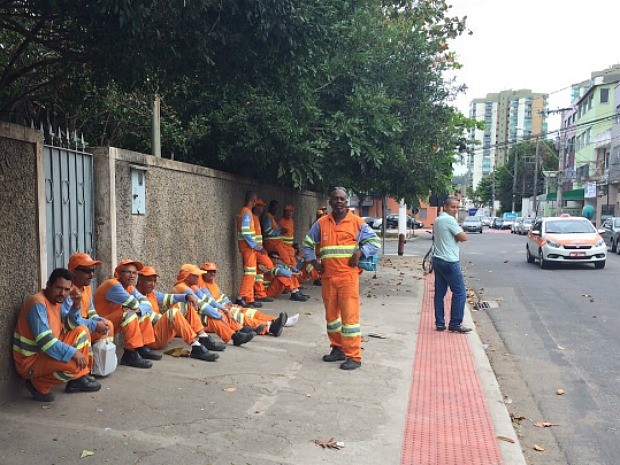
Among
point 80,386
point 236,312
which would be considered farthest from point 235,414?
point 236,312

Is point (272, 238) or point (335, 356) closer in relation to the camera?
point (335, 356)

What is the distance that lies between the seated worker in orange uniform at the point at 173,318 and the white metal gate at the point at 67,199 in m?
0.64

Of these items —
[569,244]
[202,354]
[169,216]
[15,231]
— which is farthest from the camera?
[569,244]

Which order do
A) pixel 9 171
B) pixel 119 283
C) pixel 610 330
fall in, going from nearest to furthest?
pixel 9 171 → pixel 119 283 → pixel 610 330

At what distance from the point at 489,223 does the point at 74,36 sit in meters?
67.6

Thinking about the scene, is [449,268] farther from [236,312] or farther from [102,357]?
[102,357]

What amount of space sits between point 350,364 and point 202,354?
1.48m

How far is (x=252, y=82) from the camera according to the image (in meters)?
5.26

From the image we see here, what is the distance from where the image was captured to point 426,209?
229 ft

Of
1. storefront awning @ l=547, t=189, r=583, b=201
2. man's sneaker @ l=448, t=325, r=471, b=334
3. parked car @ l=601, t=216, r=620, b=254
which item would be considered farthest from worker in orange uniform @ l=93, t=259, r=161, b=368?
storefront awning @ l=547, t=189, r=583, b=201

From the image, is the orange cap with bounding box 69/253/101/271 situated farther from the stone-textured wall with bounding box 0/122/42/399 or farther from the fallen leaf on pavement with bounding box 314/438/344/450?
the fallen leaf on pavement with bounding box 314/438/344/450

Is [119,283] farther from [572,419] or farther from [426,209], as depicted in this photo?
[426,209]

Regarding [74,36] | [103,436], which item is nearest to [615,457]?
[103,436]

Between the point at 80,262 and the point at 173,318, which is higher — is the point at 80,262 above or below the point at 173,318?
above
